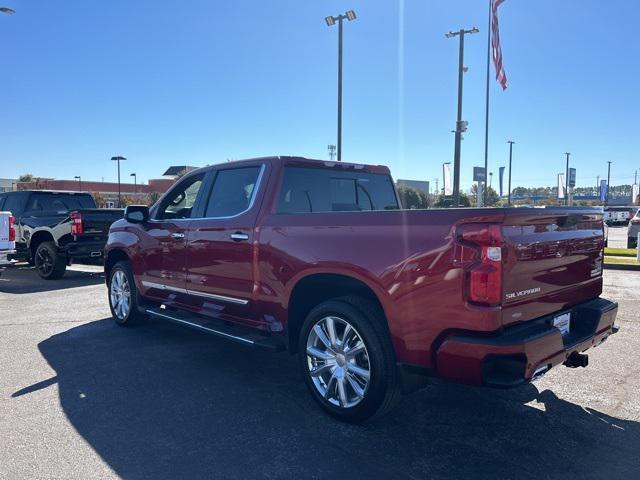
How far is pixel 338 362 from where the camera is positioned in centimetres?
379

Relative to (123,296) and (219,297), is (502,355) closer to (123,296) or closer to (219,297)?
(219,297)

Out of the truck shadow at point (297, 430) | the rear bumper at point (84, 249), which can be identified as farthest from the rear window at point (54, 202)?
the truck shadow at point (297, 430)

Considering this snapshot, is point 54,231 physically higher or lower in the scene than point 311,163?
lower

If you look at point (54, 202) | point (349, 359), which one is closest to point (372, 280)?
point (349, 359)

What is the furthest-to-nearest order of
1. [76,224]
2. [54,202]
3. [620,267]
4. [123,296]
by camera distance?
[54,202] → [620,267] → [76,224] → [123,296]

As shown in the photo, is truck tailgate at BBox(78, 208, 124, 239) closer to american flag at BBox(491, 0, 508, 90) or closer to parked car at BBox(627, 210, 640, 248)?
american flag at BBox(491, 0, 508, 90)

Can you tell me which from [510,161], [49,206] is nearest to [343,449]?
[49,206]

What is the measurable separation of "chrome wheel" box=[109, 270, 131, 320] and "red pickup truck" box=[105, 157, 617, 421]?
3.75ft

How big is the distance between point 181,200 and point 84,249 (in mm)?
5988

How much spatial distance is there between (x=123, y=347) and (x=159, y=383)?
4.54 feet

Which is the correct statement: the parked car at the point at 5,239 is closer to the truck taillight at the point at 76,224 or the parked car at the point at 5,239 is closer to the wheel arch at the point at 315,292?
the truck taillight at the point at 76,224

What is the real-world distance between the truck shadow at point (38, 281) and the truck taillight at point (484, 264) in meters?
8.99

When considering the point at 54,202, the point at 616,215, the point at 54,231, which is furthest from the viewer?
the point at 616,215

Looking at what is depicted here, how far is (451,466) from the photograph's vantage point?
3119 mm
